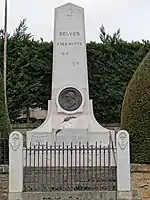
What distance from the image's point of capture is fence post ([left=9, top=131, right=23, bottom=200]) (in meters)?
10.7

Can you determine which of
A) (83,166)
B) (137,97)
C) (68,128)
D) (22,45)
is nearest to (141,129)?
(137,97)

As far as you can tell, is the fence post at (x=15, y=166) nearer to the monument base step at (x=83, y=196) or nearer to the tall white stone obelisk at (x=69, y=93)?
the monument base step at (x=83, y=196)

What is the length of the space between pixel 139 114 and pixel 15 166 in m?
3.02

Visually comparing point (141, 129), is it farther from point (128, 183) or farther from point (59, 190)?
point (59, 190)

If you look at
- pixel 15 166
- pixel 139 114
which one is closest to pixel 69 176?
pixel 15 166

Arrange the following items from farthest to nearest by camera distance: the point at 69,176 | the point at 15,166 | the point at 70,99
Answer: the point at 70,99, the point at 69,176, the point at 15,166

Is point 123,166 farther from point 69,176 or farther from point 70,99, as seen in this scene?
point 70,99

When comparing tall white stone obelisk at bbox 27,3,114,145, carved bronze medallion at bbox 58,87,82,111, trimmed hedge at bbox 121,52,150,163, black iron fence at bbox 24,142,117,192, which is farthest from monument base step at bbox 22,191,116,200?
carved bronze medallion at bbox 58,87,82,111

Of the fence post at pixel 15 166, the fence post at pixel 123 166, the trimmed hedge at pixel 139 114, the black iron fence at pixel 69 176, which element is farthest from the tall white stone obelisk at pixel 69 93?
the fence post at pixel 123 166

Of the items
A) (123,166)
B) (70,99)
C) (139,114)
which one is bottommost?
(123,166)

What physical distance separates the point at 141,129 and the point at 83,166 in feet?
5.57

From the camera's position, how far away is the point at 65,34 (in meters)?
16.2

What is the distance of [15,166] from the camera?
10.8m

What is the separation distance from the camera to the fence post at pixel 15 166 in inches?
421
